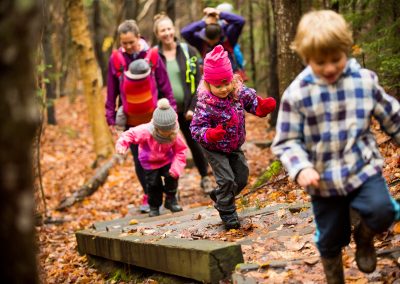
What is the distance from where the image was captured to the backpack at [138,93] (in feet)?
26.2

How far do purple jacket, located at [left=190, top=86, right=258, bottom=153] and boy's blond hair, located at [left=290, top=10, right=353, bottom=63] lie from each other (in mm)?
2086

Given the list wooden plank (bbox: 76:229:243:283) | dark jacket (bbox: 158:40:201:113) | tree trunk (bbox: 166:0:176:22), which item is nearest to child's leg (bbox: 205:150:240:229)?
wooden plank (bbox: 76:229:243:283)

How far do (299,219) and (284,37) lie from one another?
3.32 metres

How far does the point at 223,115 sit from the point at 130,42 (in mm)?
2901

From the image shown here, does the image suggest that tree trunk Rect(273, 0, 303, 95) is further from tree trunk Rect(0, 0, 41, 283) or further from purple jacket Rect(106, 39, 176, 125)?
tree trunk Rect(0, 0, 41, 283)

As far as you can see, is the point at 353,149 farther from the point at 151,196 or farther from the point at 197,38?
the point at 197,38

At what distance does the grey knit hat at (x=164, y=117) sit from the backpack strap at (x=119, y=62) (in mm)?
1366

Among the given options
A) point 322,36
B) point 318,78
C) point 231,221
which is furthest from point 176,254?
point 322,36

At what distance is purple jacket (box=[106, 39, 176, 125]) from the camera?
8117 mm

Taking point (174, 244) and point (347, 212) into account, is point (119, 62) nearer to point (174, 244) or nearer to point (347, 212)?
point (174, 244)

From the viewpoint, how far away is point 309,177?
11.3 ft

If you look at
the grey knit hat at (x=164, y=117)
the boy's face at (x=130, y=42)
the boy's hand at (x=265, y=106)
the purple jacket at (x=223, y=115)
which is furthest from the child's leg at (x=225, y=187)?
the boy's face at (x=130, y=42)

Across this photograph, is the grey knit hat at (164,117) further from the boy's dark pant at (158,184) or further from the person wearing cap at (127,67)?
the person wearing cap at (127,67)

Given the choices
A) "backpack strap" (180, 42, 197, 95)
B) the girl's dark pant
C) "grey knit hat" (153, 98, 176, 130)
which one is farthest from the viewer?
A: the girl's dark pant
